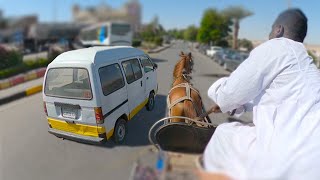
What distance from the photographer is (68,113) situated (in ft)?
11.3

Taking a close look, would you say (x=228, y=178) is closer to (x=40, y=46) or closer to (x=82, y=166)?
(x=40, y=46)

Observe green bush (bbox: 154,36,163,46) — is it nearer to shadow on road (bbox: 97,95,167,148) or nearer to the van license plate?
shadow on road (bbox: 97,95,167,148)

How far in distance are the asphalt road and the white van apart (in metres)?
0.18

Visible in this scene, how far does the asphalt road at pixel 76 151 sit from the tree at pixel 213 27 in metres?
0.27

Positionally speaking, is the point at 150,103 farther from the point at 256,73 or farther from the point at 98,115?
the point at 256,73

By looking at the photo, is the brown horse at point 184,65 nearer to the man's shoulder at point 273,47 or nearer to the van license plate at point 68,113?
the man's shoulder at point 273,47

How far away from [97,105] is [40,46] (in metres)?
1.50

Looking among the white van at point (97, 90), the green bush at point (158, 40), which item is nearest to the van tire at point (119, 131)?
the white van at point (97, 90)

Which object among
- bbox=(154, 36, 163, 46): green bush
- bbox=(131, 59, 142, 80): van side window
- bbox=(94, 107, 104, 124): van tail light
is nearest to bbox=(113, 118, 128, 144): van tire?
bbox=(94, 107, 104, 124): van tail light

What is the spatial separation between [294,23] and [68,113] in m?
3.03

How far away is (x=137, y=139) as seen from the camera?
3.32 meters

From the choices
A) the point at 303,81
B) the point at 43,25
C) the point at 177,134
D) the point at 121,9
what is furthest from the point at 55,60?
the point at 303,81

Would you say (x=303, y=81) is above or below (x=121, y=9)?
below

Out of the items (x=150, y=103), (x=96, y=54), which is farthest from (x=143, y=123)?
(x=96, y=54)
